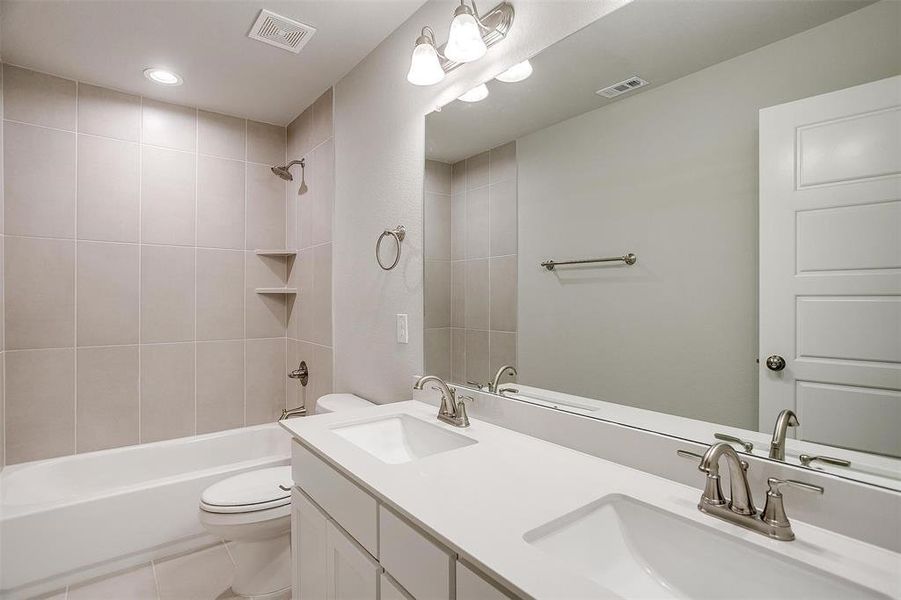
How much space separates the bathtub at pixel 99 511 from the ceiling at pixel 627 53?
1.99 metres

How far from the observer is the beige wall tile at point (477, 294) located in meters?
1.58

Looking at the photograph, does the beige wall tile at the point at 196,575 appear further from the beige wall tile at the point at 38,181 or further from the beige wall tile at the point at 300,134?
the beige wall tile at the point at 300,134

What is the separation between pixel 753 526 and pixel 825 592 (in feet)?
0.40

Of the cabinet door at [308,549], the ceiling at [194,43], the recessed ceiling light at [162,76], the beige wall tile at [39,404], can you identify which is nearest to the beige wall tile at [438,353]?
the cabinet door at [308,549]

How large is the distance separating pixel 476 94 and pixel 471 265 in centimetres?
60

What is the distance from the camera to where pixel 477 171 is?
160cm

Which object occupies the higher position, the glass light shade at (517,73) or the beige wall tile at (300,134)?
the beige wall tile at (300,134)

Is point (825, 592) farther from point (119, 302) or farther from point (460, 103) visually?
point (119, 302)

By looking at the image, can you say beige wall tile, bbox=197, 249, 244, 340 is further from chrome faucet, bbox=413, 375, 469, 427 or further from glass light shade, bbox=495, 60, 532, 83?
glass light shade, bbox=495, 60, 532, 83

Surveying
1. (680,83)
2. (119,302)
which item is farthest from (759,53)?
(119,302)

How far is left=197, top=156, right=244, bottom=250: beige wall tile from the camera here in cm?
273

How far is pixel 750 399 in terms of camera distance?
91cm

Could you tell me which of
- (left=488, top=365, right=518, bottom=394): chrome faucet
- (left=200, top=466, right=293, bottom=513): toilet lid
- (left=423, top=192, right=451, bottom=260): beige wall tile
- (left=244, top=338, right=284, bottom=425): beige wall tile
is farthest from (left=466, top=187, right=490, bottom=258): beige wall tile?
(left=244, top=338, right=284, bottom=425): beige wall tile

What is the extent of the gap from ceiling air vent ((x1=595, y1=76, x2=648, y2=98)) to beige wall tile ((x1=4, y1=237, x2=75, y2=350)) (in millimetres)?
2713
